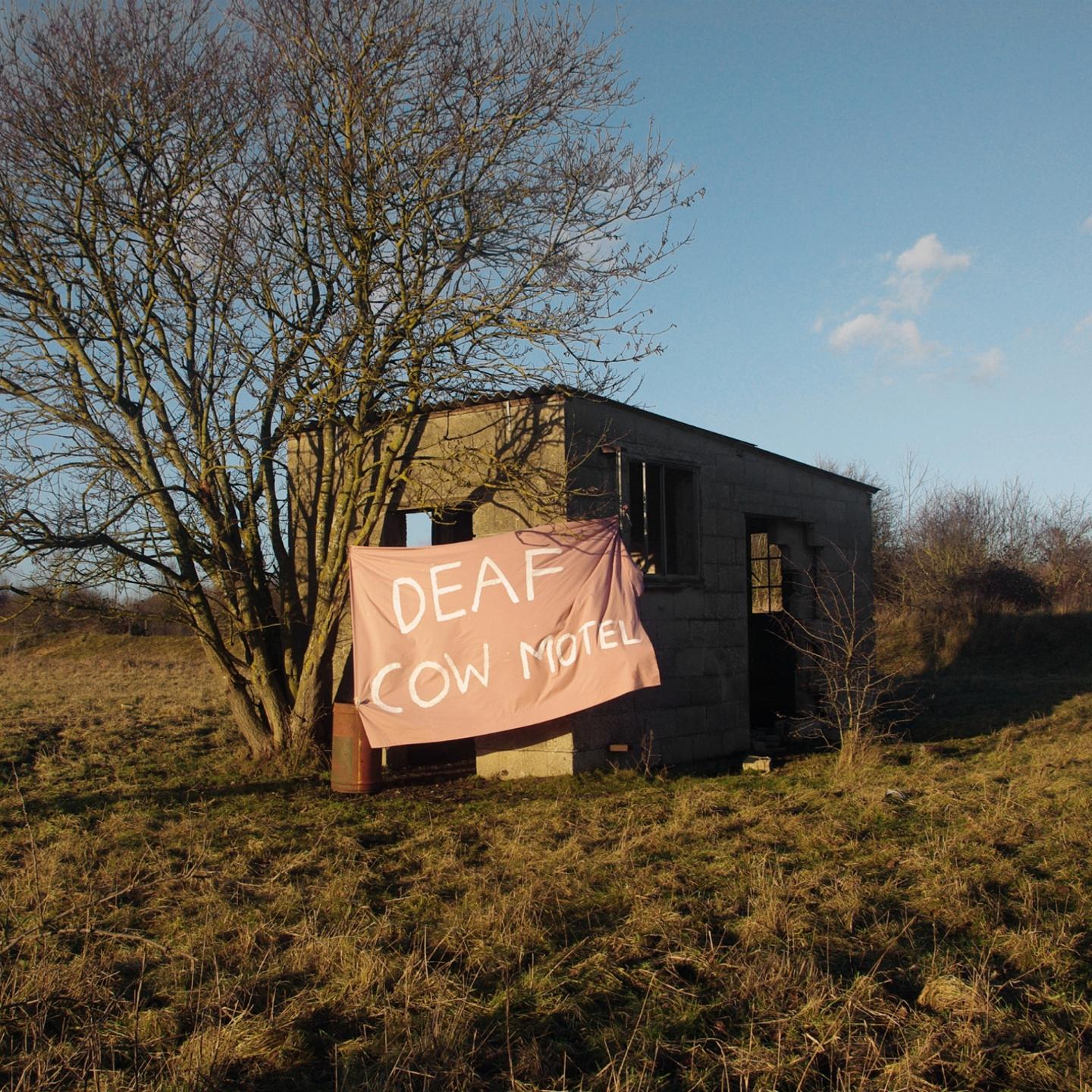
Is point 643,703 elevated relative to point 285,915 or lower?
elevated

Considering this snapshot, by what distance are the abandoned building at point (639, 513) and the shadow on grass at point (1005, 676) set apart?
3.10 m

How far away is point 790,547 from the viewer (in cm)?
1307

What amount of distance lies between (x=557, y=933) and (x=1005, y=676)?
59.6 ft

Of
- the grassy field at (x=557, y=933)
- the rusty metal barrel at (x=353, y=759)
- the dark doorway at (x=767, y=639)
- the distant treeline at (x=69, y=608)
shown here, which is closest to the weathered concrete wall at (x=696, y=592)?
the dark doorway at (x=767, y=639)

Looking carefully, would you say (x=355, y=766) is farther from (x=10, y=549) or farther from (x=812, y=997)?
(x=812, y=997)

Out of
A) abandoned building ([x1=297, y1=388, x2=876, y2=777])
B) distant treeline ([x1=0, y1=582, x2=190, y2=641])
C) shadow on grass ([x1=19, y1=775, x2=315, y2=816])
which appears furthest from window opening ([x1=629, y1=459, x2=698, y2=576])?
distant treeline ([x1=0, y1=582, x2=190, y2=641])

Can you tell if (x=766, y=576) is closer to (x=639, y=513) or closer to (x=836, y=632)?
(x=836, y=632)

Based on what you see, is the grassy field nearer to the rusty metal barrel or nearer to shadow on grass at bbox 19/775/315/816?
shadow on grass at bbox 19/775/315/816

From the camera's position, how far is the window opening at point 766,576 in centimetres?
1332

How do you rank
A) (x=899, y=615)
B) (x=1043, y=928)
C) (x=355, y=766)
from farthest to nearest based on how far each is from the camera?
1. (x=899, y=615)
2. (x=355, y=766)
3. (x=1043, y=928)

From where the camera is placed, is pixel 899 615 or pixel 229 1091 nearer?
pixel 229 1091

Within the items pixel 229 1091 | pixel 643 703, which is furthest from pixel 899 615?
pixel 229 1091

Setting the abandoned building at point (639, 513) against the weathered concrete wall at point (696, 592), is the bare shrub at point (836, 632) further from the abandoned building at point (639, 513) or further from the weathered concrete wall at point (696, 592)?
the weathered concrete wall at point (696, 592)

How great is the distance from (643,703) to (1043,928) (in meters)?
5.13
